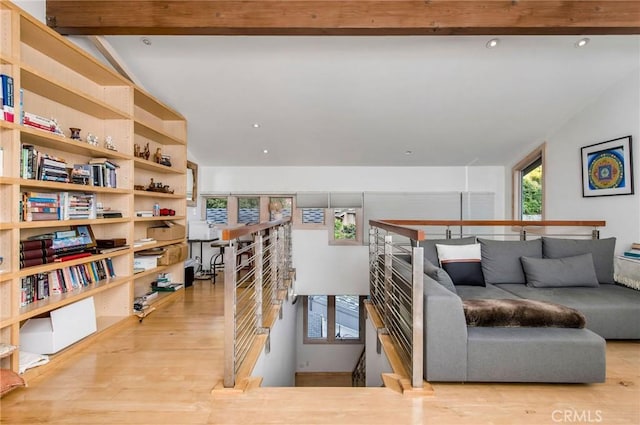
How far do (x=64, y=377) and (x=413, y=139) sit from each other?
4.61 meters

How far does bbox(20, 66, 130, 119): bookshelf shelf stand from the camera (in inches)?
79.4

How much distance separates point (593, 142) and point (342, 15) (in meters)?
3.59

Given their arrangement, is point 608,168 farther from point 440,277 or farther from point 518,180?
point 440,277

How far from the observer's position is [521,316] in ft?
6.22

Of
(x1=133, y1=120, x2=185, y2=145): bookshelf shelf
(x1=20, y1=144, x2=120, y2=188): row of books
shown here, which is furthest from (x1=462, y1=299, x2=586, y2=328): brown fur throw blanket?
(x1=133, y1=120, x2=185, y2=145): bookshelf shelf

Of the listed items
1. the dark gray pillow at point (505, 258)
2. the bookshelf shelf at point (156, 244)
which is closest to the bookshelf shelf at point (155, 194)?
the bookshelf shelf at point (156, 244)

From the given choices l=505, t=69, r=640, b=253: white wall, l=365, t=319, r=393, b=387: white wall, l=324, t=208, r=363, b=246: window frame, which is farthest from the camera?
l=324, t=208, r=363, b=246: window frame

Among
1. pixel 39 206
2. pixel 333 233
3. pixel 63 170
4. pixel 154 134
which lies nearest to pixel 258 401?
pixel 39 206

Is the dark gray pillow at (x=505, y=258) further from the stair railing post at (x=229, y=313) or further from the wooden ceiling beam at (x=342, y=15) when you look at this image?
the stair railing post at (x=229, y=313)

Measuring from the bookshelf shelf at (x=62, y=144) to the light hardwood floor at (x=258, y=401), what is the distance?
5.13 ft

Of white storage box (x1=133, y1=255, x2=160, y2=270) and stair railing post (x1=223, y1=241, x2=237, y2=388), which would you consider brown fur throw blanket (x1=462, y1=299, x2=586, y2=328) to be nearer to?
stair railing post (x1=223, y1=241, x2=237, y2=388)

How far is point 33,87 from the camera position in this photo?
2154mm

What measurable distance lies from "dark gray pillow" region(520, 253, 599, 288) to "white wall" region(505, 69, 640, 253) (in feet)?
2.93

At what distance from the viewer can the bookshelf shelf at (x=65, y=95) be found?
6.61 ft
